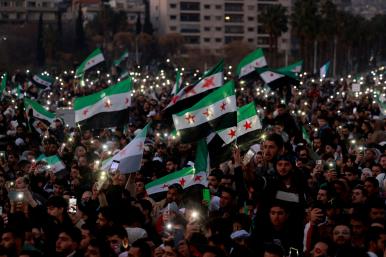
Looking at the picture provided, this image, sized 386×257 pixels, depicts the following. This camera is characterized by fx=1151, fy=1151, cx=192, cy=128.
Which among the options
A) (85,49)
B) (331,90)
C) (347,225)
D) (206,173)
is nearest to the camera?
(347,225)

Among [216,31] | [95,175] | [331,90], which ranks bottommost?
[216,31]

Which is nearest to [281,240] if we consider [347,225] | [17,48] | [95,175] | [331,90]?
[347,225]

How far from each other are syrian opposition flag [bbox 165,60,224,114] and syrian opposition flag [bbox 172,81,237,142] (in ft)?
6.53

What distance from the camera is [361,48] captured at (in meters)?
116

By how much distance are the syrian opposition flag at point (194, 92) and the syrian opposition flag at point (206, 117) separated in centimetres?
199

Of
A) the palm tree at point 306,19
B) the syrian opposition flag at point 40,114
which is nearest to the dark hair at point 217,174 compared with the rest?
the syrian opposition flag at point 40,114

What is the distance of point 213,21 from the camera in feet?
490

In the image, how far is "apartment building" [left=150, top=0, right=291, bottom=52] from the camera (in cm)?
14775

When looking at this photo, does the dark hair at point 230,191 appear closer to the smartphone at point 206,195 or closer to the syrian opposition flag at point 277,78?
the smartphone at point 206,195

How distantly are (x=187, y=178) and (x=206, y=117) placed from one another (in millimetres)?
1486

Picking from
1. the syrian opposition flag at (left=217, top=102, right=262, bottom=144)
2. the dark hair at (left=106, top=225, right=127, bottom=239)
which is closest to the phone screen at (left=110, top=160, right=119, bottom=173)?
the syrian opposition flag at (left=217, top=102, right=262, bottom=144)

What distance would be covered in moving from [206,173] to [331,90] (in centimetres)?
3335

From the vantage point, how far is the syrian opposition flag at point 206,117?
49.8ft

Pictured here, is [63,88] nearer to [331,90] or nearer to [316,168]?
→ [331,90]
